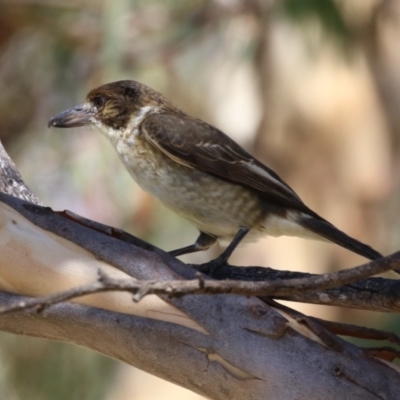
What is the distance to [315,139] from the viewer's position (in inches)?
211

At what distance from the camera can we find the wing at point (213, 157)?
270 cm

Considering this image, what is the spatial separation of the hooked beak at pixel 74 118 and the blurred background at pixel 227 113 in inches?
79.1

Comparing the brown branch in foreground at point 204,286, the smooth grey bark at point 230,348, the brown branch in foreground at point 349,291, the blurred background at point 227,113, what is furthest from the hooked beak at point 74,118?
the blurred background at point 227,113

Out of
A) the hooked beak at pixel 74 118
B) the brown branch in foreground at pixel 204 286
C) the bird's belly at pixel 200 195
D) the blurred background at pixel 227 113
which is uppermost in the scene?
the blurred background at pixel 227 113

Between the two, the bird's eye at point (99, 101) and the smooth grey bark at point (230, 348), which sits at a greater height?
the bird's eye at point (99, 101)

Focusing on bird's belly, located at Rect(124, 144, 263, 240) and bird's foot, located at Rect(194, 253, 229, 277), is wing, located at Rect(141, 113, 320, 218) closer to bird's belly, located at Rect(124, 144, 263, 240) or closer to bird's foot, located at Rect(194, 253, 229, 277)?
bird's belly, located at Rect(124, 144, 263, 240)

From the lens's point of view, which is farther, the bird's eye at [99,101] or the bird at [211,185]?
the bird's eye at [99,101]

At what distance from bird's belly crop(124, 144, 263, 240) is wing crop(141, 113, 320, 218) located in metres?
0.03

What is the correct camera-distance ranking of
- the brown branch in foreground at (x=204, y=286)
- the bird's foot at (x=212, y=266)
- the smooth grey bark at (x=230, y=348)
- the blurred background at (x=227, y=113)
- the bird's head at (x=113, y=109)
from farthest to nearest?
the blurred background at (x=227, y=113), the bird's head at (x=113, y=109), the bird's foot at (x=212, y=266), the smooth grey bark at (x=230, y=348), the brown branch in foreground at (x=204, y=286)

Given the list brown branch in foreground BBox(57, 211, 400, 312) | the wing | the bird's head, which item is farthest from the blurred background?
brown branch in foreground BBox(57, 211, 400, 312)

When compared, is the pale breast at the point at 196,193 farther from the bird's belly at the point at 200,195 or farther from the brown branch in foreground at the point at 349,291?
Result: the brown branch in foreground at the point at 349,291

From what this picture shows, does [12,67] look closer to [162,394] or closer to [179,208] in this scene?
[162,394]

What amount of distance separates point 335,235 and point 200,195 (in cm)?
42

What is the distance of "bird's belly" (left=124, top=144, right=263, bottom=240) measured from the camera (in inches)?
104
